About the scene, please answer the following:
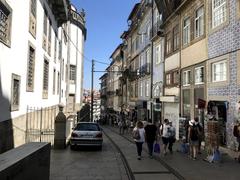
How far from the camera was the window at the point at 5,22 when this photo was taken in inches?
520

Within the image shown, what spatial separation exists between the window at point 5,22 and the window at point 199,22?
10.9 m

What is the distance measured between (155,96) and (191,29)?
12.2 meters

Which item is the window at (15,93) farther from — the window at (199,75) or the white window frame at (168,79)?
the white window frame at (168,79)

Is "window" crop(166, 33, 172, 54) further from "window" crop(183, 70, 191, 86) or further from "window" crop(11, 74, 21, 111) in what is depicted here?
"window" crop(11, 74, 21, 111)

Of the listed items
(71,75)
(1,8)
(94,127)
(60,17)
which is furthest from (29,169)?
(71,75)

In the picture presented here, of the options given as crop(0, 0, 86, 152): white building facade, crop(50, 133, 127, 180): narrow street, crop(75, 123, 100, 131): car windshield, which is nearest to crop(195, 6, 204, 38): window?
crop(75, 123, 100, 131): car windshield

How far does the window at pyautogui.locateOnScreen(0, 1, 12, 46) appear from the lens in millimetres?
13206

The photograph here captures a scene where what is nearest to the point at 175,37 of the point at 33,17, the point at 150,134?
the point at 33,17

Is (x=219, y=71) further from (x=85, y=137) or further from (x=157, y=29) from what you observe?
(x=157, y=29)

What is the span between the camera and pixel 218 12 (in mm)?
18531

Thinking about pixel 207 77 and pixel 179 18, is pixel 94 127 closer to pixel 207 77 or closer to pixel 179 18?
pixel 207 77

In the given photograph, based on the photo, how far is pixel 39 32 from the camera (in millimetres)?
22281

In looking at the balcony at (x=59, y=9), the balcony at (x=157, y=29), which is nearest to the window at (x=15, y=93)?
the balcony at (x=59, y=9)

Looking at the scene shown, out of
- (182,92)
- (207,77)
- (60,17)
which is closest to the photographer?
(207,77)
